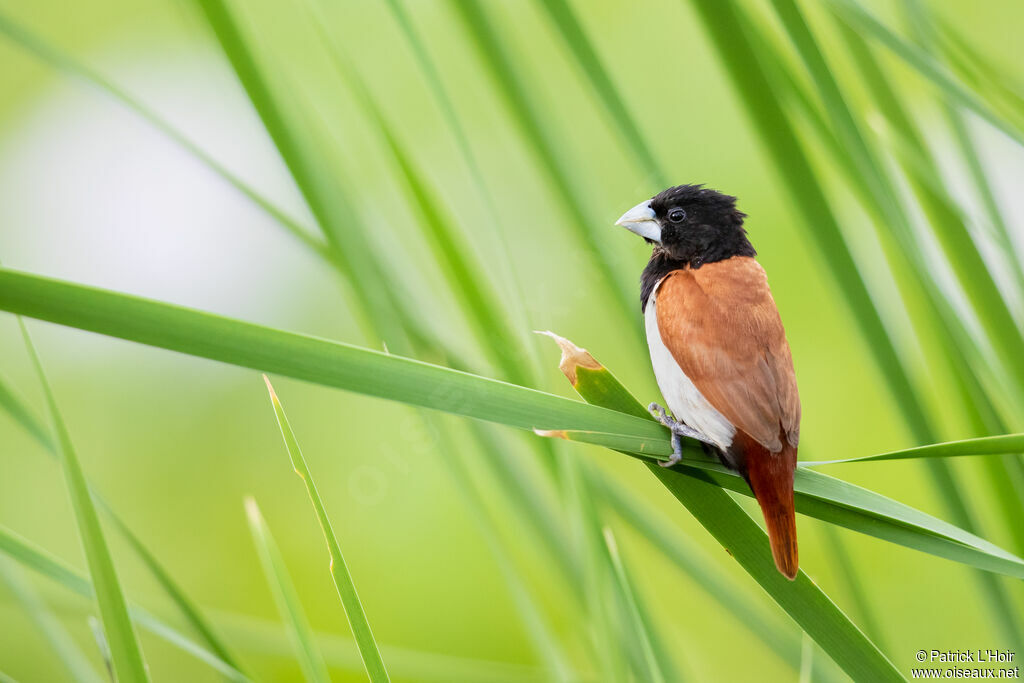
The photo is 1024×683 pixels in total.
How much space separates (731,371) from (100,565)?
0.37m

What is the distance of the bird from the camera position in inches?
17.1

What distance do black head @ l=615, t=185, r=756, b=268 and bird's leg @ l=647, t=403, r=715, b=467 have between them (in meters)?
0.13

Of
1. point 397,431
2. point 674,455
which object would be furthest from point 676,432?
point 397,431

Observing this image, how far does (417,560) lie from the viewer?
7.84ft

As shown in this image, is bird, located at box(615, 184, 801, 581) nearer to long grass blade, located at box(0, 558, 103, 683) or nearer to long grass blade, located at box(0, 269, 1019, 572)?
long grass blade, located at box(0, 269, 1019, 572)

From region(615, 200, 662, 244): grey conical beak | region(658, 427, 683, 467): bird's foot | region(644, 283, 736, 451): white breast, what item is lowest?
region(658, 427, 683, 467): bird's foot

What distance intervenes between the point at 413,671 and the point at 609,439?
43 cm

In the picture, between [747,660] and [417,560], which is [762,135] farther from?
[417,560]

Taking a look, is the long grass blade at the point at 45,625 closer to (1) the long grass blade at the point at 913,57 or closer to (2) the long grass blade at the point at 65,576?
(2) the long grass blade at the point at 65,576

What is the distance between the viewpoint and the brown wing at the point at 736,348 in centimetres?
46

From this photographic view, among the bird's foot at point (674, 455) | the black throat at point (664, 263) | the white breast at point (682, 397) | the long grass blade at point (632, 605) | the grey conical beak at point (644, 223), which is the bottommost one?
the long grass blade at point (632, 605)

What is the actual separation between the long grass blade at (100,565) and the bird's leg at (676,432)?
0.28 meters

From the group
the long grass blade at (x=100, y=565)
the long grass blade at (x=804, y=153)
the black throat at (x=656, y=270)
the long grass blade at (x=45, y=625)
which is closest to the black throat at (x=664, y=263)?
the black throat at (x=656, y=270)

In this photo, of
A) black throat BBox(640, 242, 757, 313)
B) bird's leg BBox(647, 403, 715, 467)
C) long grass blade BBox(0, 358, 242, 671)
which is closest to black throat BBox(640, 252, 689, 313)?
black throat BBox(640, 242, 757, 313)
